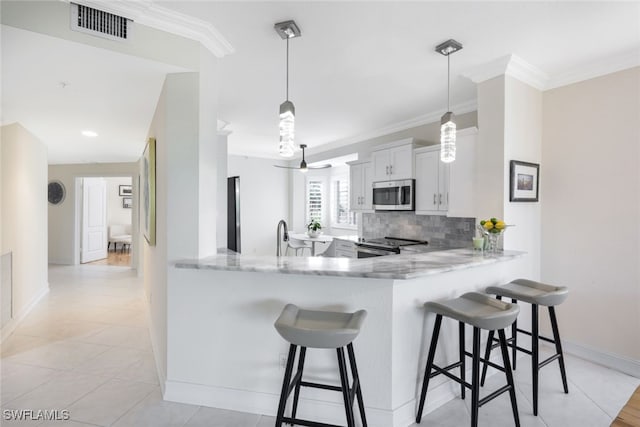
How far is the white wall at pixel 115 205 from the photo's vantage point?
901cm

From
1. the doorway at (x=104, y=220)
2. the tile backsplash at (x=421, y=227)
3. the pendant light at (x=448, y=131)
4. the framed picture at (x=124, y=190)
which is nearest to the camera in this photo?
the pendant light at (x=448, y=131)

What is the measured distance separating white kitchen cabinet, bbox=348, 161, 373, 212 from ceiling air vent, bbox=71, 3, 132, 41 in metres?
3.46

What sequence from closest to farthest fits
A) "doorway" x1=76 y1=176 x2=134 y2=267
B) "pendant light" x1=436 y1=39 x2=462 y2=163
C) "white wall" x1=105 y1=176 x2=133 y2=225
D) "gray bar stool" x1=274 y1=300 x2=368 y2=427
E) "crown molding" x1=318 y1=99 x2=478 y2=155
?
"gray bar stool" x1=274 y1=300 x2=368 y2=427 < "pendant light" x1=436 y1=39 x2=462 y2=163 < "crown molding" x1=318 y1=99 x2=478 y2=155 < "doorway" x1=76 y1=176 x2=134 y2=267 < "white wall" x1=105 y1=176 x2=133 y2=225

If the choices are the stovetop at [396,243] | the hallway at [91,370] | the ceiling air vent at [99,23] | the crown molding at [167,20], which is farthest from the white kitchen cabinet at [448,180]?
the ceiling air vent at [99,23]

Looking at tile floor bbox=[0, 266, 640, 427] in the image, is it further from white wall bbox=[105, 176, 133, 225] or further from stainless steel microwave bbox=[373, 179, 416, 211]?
white wall bbox=[105, 176, 133, 225]

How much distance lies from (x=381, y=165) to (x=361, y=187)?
22.3 inches

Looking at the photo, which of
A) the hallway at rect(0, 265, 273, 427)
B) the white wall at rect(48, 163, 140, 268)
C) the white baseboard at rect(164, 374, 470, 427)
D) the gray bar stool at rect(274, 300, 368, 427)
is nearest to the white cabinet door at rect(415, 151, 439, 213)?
the white baseboard at rect(164, 374, 470, 427)

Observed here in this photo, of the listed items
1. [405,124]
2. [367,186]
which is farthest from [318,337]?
[405,124]

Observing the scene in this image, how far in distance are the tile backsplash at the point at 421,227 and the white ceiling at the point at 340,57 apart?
1.35 metres

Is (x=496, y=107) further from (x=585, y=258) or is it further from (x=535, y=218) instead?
(x=585, y=258)

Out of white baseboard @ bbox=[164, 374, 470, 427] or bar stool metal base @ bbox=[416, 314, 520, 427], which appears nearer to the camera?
bar stool metal base @ bbox=[416, 314, 520, 427]

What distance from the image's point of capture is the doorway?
734 centimetres

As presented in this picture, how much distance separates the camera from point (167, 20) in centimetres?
207

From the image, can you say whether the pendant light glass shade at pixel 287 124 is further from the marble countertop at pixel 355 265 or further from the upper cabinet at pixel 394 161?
the upper cabinet at pixel 394 161
